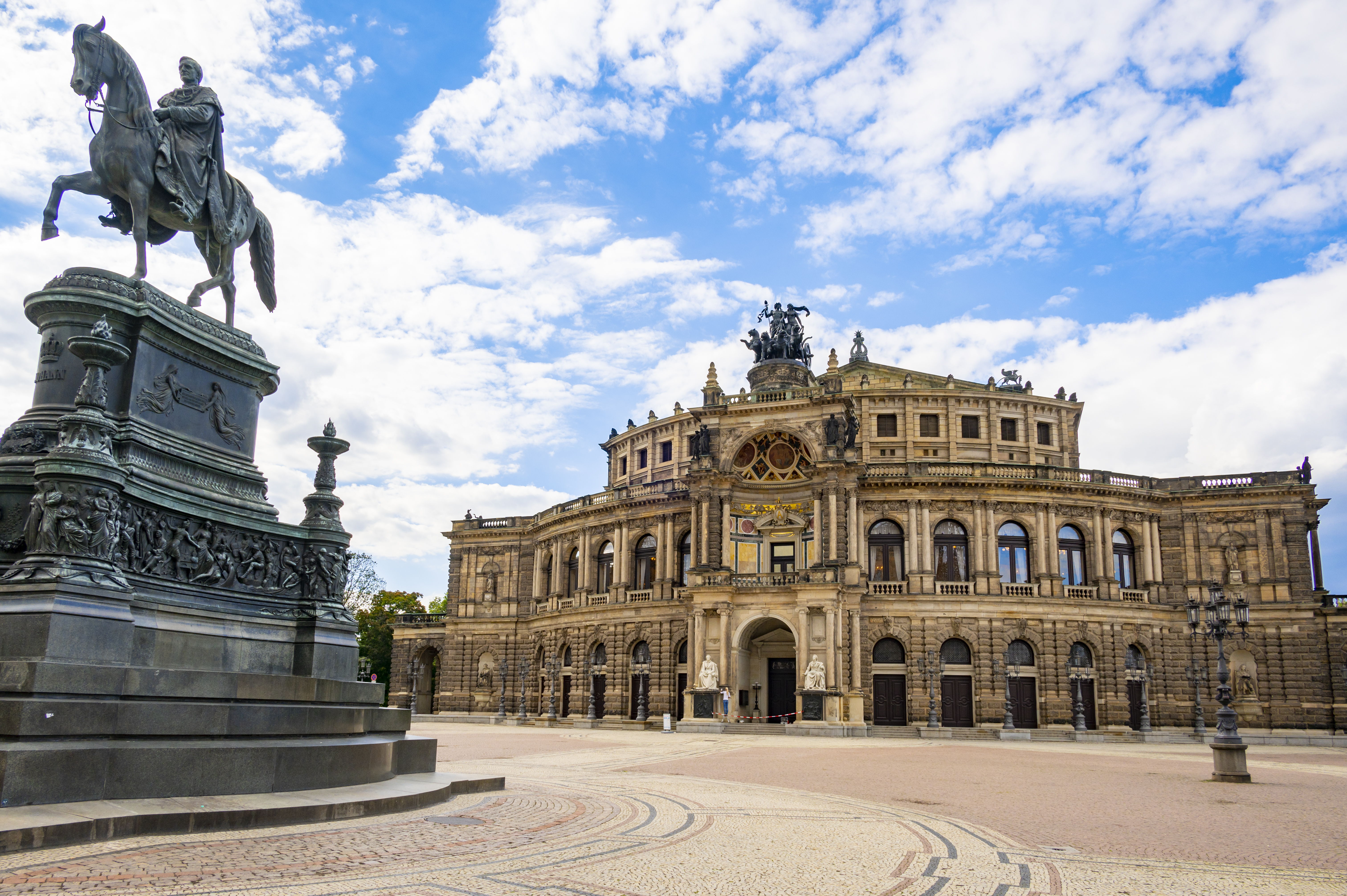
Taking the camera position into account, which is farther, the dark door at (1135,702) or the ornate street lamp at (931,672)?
the dark door at (1135,702)

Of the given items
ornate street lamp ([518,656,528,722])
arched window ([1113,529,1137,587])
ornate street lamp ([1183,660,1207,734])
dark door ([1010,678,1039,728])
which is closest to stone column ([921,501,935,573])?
dark door ([1010,678,1039,728])

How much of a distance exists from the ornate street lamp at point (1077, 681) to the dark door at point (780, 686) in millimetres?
13469

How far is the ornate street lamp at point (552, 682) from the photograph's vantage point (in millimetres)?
56531

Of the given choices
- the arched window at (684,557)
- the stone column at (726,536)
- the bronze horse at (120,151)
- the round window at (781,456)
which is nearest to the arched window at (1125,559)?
the round window at (781,456)

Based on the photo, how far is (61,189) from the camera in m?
11.4

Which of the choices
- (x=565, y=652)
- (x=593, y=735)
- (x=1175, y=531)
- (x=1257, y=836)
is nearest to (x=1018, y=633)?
(x=1175, y=531)

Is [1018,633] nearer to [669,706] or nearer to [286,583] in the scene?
[669,706]

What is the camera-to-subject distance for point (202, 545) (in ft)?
35.9

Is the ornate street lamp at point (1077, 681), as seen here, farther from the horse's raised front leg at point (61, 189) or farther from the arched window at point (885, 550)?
the horse's raised front leg at point (61, 189)

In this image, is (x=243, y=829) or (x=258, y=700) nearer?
(x=243, y=829)

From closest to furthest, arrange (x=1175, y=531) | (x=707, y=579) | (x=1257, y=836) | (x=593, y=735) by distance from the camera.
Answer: (x=1257, y=836) → (x=593, y=735) → (x=707, y=579) → (x=1175, y=531)

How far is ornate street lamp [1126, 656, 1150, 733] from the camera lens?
1921 inches

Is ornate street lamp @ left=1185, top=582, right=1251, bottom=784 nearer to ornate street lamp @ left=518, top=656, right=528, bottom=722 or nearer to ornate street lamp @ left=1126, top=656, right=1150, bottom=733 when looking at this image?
ornate street lamp @ left=1126, top=656, right=1150, bottom=733

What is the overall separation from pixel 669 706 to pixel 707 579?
8.58m
